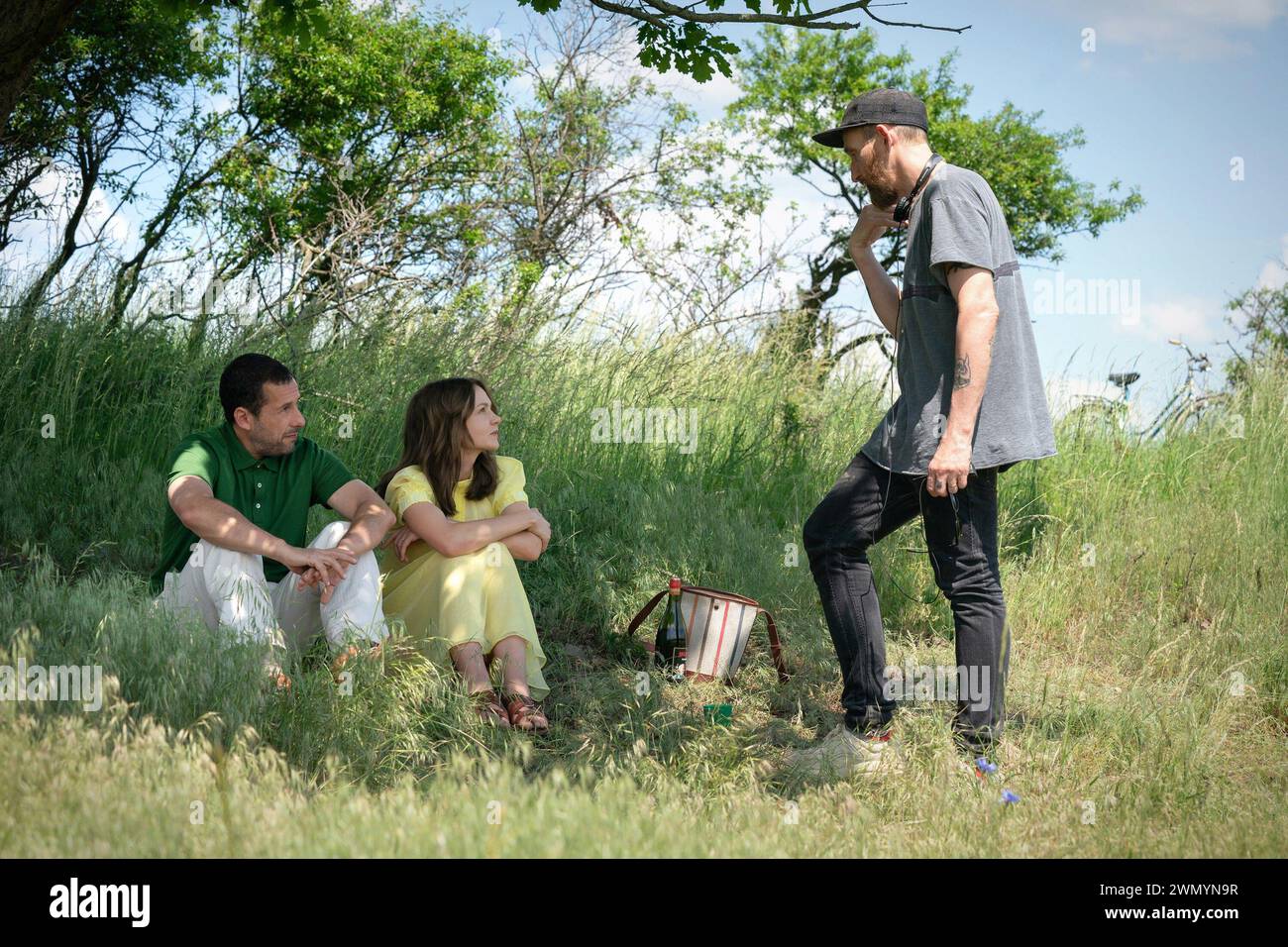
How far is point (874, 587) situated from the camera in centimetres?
395

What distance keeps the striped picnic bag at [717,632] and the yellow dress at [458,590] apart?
75 cm

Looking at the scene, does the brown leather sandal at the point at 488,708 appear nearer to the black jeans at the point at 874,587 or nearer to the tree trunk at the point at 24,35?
the black jeans at the point at 874,587

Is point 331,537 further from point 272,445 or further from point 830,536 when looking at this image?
point 830,536

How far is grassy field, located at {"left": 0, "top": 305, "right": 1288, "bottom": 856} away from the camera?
9.39 ft

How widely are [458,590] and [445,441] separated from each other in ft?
2.20

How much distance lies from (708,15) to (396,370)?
3.51 metres

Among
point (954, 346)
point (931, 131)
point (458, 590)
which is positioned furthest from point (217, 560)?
point (931, 131)

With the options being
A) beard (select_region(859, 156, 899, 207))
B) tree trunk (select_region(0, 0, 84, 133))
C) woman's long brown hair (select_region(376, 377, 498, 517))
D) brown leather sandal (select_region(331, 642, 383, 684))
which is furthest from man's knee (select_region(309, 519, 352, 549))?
beard (select_region(859, 156, 899, 207))

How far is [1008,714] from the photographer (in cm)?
466

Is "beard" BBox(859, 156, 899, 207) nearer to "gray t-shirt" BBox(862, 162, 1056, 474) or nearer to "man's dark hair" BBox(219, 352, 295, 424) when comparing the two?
"gray t-shirt" BBox(862, 162, 1056, 474)

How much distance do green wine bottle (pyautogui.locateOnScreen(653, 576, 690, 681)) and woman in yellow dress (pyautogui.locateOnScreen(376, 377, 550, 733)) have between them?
74 centimetres

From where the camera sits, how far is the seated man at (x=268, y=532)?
163 inches

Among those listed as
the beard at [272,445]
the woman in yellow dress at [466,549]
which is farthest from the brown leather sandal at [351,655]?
the beard at [272,445]
